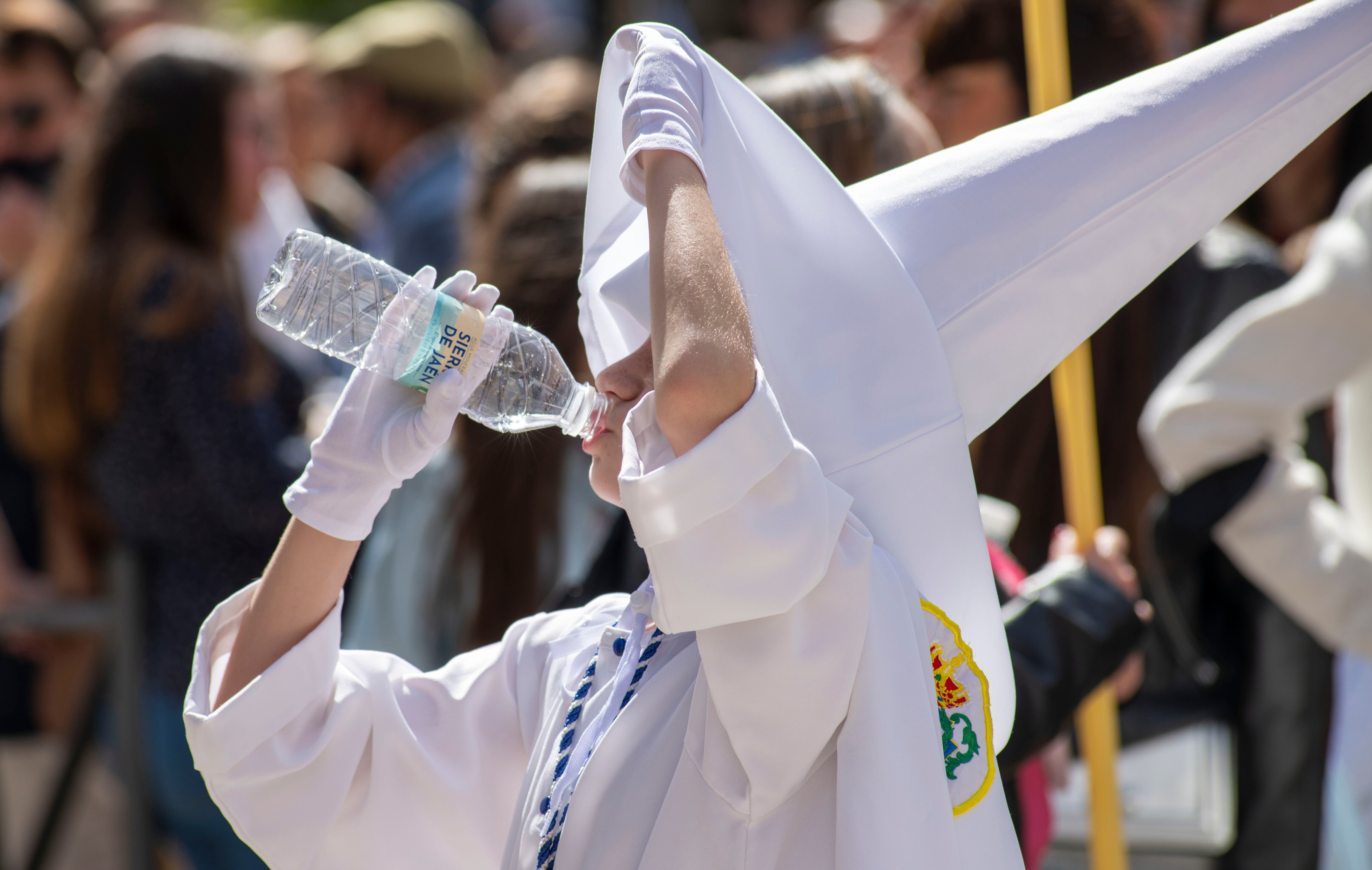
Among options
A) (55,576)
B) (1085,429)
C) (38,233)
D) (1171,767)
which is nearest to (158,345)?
(55,576)

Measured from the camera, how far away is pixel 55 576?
3670mm

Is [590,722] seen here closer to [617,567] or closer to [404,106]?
[617,567]

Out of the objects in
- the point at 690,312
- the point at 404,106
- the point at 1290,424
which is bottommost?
the point at 404,106

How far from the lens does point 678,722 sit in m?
1.40

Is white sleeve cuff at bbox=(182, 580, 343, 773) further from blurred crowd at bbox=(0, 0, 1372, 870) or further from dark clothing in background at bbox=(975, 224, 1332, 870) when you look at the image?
dark clothing in background at bbox=(975, 224, 1332, 870)

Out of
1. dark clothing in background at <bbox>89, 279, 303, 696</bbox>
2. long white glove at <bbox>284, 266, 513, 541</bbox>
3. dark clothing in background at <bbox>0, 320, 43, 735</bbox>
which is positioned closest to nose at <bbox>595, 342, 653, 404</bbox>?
long white glove at <bbox>284, 266, 513, 541</bbox>

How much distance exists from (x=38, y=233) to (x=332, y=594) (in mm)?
3507

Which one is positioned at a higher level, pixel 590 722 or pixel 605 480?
pixel 605 480

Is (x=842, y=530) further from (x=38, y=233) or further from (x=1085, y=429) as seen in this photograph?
(x=38, y=233)

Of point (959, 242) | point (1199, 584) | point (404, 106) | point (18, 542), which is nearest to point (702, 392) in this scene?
point (959, 242)

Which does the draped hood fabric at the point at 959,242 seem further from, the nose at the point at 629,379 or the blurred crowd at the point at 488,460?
the blurred crowd at the point at 488,460

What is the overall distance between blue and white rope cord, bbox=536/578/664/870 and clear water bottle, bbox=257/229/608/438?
0.23 m

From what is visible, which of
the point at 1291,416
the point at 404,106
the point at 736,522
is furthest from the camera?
the point at 404,106

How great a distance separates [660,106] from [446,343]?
34cm
